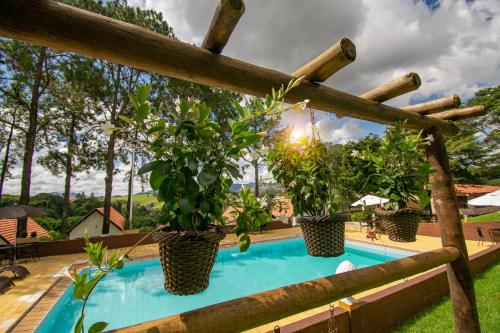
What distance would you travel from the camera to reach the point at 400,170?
1.54m

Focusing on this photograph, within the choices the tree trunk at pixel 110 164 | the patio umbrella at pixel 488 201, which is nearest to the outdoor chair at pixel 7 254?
the tree trunk at pixel 110 164

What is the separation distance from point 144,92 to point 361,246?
31.5 feet

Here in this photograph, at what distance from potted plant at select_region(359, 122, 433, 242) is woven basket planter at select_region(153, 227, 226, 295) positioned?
1211 millimetres

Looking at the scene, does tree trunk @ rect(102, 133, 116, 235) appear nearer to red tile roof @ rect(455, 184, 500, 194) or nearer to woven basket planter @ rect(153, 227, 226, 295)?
woven basket planter @ rect(153, 227, 226, 295)

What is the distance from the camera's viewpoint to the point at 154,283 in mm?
6125

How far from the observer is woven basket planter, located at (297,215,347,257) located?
1.29m

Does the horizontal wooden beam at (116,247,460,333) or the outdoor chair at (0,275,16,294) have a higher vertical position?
the horizontal wooden beam at (116,247,460,333)

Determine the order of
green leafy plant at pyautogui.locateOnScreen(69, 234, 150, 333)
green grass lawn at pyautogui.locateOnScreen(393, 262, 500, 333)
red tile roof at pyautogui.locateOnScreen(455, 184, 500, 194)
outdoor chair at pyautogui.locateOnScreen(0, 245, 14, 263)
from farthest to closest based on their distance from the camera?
red tile roof at pyautogui.locateOnScreen(455, 184, 500, 194) < outdoor chair at pyautogui.locateOnScreen(0, 245, 14, 263) < green grass lawn at pyautogui.locateOnScreen(393, 262, 500, 333) < green leafy plant at pyautogui.locateOnScreen(69, 234, 150, 333)

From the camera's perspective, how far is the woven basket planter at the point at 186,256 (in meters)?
0.75

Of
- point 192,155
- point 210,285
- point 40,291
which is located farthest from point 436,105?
point 40,291

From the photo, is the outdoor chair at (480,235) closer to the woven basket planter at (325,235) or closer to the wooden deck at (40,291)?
the wooden deck at (40,291)

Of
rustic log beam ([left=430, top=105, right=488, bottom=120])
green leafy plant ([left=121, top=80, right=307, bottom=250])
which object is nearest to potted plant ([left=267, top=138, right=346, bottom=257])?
green leafy plant ([left=121, top=80, right=307, bottom=250])

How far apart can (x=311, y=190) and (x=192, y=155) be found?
0.78m

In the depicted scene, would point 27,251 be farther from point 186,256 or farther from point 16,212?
point 186,256
